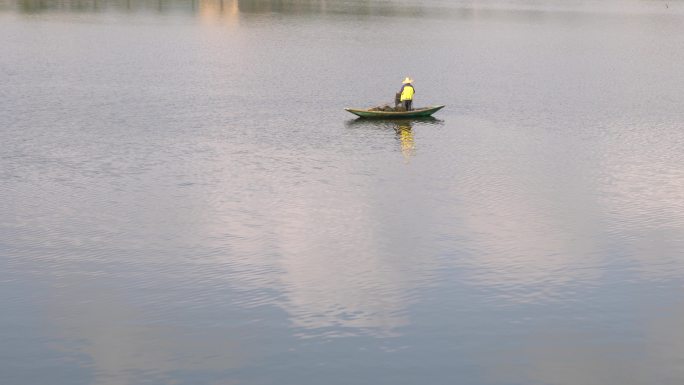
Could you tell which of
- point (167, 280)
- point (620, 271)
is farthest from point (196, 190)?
point (620, 271)

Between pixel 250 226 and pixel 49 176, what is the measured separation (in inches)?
475

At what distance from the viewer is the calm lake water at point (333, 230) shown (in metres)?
27.4

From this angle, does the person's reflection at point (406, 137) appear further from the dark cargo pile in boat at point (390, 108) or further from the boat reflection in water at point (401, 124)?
the dark cargo pile in boat at point (390, 108)

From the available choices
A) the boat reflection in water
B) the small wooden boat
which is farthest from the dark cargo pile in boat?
the boat reflection in water

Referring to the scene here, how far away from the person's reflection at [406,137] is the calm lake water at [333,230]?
0.26 m

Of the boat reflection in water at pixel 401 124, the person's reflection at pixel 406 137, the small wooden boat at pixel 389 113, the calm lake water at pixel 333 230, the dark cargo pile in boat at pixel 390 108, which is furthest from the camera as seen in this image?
the dark cargo pile in boat at pixel 390 108

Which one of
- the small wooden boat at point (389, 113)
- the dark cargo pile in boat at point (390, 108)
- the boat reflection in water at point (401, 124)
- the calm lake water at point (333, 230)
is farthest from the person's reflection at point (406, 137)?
the dark cargo pile in boat at point (390, 108)

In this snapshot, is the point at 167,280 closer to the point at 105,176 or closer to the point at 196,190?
the point at 196,190

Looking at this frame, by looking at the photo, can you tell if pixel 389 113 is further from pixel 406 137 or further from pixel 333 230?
pixel 333 230

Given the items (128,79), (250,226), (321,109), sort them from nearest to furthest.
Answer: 1. (250,226)
2. (321,109)
3. (128,79)

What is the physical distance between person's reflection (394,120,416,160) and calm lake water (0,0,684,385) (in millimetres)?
262

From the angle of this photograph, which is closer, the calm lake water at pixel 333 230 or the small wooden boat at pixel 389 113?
the calm lake water at pixel 333 230

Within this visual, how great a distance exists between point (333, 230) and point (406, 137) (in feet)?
65.9

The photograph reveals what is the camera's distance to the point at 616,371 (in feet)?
87.4
